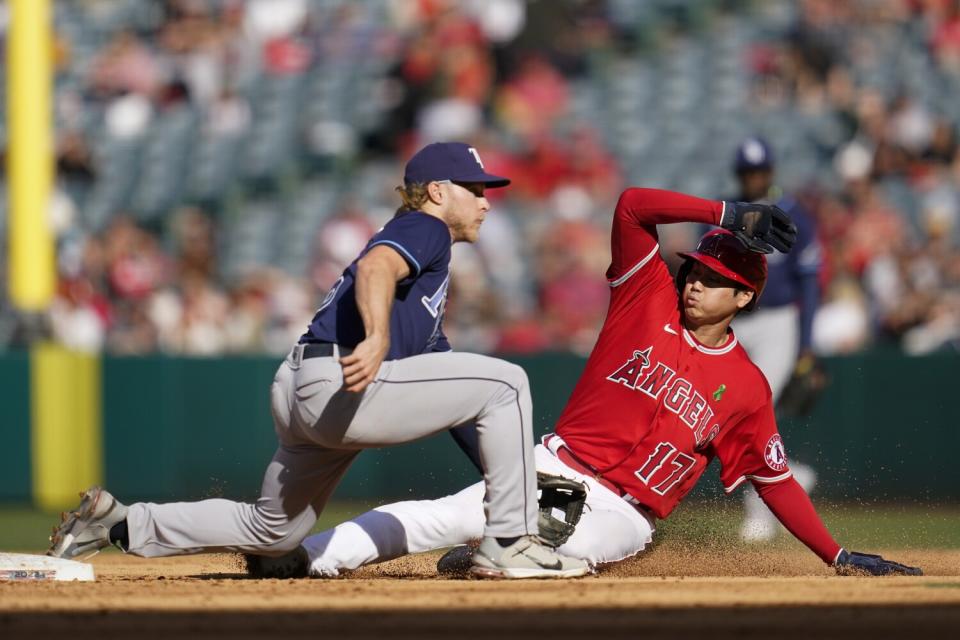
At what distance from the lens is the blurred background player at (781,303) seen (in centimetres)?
723

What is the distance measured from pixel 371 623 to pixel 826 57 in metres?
8.96

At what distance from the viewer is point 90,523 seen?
4.79 metres

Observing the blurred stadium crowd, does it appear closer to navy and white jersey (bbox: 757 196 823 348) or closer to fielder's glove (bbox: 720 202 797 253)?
navy and white jersey (bbox: 757 196 823 348)

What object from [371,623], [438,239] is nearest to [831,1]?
[438,239]

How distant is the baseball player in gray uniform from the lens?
4.39 metres

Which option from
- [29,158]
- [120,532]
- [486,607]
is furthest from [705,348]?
[29,158]

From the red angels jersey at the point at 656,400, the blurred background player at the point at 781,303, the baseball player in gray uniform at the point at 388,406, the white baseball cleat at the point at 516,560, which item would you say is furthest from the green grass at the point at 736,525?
the baseball player in gray uniform at the point at 388,406

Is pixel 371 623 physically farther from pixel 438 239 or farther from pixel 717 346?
pixel 717 346

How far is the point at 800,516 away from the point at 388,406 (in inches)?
62.0

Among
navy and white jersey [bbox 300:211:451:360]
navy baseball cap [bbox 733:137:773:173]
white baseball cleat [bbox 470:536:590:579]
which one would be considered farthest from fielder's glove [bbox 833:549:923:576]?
navy baseball cap [bbox 733:137:773:173]

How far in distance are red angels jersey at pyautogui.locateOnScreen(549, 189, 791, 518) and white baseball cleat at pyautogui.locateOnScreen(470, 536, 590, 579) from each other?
58 cm

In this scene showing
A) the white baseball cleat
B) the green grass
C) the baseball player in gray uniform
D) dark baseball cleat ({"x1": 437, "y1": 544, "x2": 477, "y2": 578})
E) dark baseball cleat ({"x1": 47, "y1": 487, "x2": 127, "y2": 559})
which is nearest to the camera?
the baseball player in gray uniform

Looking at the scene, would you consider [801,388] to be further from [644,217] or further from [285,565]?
[285,565]

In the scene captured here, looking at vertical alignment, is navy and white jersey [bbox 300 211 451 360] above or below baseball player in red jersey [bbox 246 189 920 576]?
above
